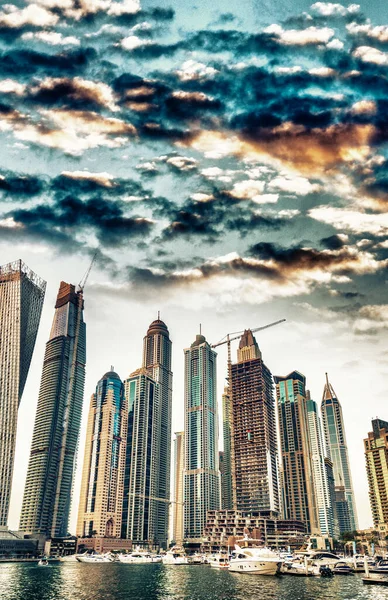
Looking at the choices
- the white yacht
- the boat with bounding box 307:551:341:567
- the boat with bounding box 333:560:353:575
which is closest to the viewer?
the white yacht

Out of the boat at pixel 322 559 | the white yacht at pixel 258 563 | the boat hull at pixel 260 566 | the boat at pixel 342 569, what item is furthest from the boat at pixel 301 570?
the boat at pixel 342 569

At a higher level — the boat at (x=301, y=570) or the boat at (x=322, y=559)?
the boat at (x=322, y=559)

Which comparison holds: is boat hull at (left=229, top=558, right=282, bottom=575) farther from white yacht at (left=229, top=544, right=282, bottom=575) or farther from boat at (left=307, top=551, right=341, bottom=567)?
boat at (left=307, top=551, right=341, bottom=567)

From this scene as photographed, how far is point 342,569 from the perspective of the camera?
483 ft

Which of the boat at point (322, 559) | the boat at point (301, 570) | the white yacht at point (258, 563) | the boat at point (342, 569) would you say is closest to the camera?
the white yacht at point (258, 563)

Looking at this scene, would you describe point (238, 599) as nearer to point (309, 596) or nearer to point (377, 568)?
point (309, 596)

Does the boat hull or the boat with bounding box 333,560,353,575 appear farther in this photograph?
the boat with bounding box 333,560,353,575

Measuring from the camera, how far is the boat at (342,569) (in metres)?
146

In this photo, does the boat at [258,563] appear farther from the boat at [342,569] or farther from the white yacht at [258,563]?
the boat at [342,569]

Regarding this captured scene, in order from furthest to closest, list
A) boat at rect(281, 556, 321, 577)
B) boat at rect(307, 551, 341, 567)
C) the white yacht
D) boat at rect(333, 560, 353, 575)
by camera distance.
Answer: boat at rect(307, 551, 341, 567)
boat at rect(333, 560, 353, 575)
boat at rect(281, 556, 321, 577)
the white yacht

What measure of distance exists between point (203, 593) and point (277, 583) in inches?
886

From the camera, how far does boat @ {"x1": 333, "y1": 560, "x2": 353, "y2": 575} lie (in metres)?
146

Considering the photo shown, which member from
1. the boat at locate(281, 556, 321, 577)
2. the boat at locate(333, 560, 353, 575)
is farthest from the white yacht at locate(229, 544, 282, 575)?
the boat at locate(333, 560, 353, 575)

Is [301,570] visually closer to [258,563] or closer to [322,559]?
[258,563]
